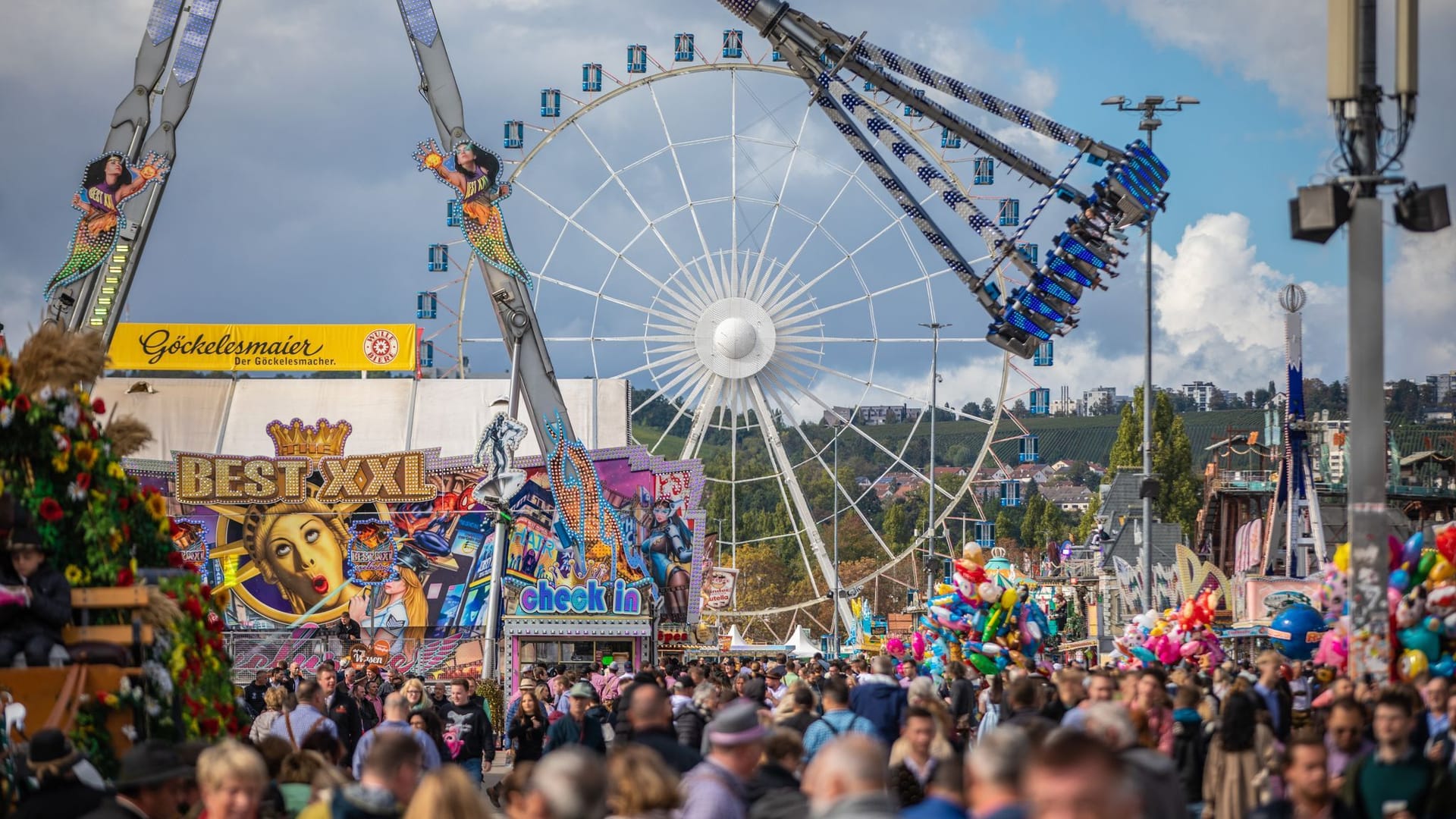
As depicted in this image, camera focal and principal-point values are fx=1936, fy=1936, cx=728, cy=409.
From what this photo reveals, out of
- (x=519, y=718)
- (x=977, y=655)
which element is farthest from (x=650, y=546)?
(x=519, y=718)

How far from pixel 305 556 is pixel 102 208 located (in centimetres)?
1606

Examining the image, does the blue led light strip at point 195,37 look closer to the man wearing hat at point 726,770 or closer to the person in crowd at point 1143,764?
the man wearing hat at point 726,770

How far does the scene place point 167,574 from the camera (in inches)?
527

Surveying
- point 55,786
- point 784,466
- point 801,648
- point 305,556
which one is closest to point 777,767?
point 55,786

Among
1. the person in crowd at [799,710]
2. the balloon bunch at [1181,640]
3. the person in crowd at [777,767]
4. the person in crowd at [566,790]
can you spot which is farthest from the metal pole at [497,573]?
the person in crowd at [566,790]

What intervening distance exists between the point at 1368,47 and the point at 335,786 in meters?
7.84

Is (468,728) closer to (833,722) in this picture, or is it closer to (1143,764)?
(833,722)

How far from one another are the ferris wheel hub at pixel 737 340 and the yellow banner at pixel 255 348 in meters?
23.8

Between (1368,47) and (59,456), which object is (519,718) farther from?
(1368,47)

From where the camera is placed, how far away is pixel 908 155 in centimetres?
2644

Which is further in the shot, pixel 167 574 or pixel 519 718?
pixel 519 718

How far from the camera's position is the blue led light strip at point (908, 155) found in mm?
25703

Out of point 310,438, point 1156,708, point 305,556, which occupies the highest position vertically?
point 310,438

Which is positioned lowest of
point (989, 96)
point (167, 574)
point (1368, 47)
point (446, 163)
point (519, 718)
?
point (519, 718)
